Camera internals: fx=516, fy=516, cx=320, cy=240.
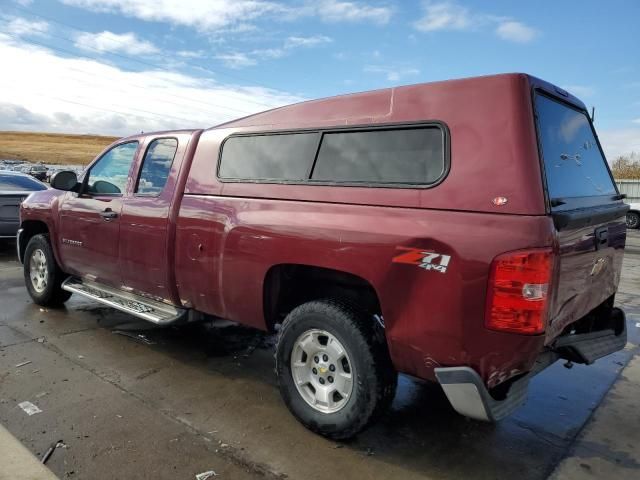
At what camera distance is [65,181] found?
16.8 feet

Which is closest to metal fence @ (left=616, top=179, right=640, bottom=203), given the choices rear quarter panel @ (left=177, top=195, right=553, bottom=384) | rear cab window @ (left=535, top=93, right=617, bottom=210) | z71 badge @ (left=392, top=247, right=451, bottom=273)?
rear cab window @ (left=535, top=93, right=617, bottom=210)

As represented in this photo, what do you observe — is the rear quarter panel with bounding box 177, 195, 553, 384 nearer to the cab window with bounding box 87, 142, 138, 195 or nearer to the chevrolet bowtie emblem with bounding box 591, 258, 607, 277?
the chevrolet bowtie emblem with bounding box 591, 258, 607, 277

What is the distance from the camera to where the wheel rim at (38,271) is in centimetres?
583

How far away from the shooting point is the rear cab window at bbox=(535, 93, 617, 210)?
280 cm

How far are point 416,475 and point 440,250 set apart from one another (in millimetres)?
1280

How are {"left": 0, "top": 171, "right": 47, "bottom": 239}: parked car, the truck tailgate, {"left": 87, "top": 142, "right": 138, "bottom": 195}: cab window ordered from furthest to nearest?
{"left": 0, "top": 171, "right": 47, "bottom": 239}: parked car < {"left": 87, "top": 142, "right": 138, "bottom": 195}: cab window < the truck tailgate

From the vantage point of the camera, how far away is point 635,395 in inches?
157

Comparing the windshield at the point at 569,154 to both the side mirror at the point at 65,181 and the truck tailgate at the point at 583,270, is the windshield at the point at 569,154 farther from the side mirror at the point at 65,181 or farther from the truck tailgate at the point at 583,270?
the side mirror at the point at 65,181

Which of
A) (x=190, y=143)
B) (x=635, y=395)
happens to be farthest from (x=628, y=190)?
(x=190, y=143)

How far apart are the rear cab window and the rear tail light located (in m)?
0.38

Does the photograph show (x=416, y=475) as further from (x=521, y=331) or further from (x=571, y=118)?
(x=571, y=118)

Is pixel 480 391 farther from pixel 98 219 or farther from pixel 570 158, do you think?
pixel 98 219

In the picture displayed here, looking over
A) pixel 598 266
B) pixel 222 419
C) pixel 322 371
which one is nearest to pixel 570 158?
pixel 598 266

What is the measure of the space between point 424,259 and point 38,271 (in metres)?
5.08
